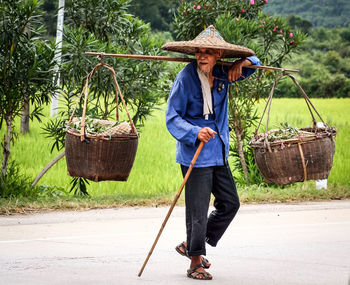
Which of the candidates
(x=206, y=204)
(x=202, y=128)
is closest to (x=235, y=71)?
(x=202, y=128)

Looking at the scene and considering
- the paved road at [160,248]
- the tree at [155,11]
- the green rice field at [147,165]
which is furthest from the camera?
the tree at [155,11]

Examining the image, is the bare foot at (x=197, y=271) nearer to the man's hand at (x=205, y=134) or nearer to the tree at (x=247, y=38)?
the man's hand at (x=205, y=134)

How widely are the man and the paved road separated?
449 mm

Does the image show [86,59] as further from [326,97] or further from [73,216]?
[326,97]

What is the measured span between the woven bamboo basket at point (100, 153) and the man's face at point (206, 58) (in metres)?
1.30

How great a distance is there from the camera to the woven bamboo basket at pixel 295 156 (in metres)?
6.20

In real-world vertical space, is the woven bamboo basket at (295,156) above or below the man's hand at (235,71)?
below

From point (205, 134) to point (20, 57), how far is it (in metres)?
5.03

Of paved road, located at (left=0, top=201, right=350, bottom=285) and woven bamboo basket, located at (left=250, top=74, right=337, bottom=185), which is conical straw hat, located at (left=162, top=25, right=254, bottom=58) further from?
paved road, located at (left=0, top=201, right=350, bottom=285)

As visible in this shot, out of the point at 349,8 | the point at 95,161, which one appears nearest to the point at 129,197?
the point at 95,161

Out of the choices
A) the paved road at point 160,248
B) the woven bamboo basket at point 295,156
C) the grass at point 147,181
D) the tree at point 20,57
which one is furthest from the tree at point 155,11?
the woven bamboo basket at point 295,156

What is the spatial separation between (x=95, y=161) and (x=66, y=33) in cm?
382

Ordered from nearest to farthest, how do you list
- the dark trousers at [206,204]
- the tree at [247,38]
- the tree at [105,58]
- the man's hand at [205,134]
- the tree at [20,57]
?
the man's hand at [205,134], the dark trousers at [206,204], the tree at [20,57], the tree at [105,58], the tree at [247,38]

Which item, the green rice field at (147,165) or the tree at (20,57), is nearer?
the tree at (20,57)
